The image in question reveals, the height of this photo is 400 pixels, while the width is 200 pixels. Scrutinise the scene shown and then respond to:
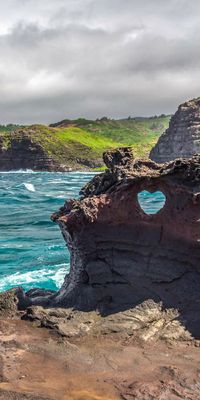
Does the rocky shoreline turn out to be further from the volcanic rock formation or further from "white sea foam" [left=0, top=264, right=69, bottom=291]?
the volcanic rock formation

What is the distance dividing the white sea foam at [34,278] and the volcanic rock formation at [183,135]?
10647 centimetres

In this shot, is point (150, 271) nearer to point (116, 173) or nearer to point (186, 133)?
point (116, 173)

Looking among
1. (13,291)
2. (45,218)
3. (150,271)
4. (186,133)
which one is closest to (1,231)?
(45,218)

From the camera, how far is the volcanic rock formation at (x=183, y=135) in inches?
4934

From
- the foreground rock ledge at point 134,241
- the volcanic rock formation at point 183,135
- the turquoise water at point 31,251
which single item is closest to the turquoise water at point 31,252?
the turquoise water at point 31,251

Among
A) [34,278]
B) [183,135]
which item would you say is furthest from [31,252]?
[183,135]

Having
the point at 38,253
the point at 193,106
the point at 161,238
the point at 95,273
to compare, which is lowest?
the point at 38,253

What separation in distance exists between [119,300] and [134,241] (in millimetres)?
1106

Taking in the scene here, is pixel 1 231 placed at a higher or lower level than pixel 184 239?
lower

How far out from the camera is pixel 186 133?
421ft

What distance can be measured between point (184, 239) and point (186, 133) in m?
122

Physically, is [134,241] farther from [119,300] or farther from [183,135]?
[183,135]

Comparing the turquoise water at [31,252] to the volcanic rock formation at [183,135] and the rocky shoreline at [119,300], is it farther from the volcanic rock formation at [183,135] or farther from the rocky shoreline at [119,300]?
the volcanic rock formation at [183,135]

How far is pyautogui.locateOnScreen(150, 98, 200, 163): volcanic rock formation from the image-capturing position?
125312 mm
